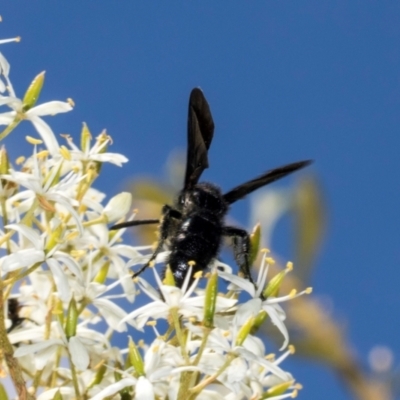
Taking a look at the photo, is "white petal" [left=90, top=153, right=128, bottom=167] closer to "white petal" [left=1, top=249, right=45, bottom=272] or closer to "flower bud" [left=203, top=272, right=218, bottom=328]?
"white petal" [left=1, top=249, right=45, bottom=272]

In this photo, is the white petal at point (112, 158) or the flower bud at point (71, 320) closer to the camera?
the flower bud at point (71, 320)

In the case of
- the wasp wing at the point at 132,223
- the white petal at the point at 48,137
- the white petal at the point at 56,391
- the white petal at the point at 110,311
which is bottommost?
the white petal at the point at 56,391

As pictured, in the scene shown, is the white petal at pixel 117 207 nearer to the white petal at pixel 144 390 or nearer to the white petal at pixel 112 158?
the white petal at pixel 112 158

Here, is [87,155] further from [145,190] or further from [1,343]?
[145,190]

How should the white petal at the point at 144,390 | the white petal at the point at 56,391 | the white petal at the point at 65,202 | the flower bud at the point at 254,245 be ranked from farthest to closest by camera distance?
the flower bud at the point at 254,245
the white petal at the point at 65,202
the white petal at the point at 56,391
the white petal at the point at 144,390

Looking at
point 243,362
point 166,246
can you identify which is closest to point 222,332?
point 243,362

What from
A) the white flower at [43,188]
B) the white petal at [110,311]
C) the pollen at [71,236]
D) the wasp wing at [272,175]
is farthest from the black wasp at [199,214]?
the white flower at [43,188]

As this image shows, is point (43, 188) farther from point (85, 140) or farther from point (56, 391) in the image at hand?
point (56, 391)
